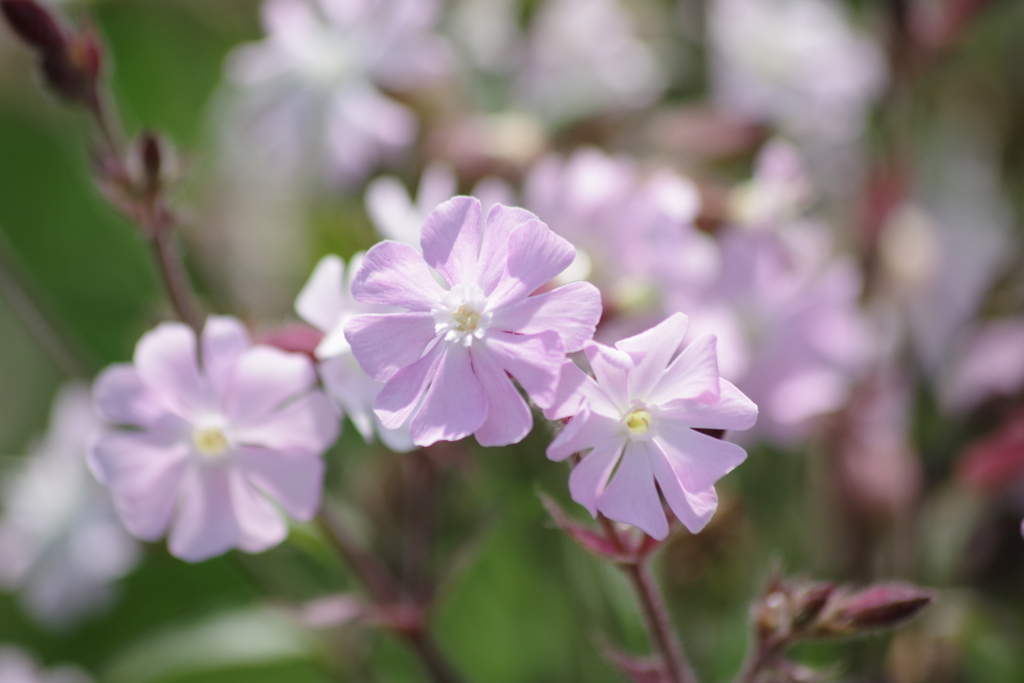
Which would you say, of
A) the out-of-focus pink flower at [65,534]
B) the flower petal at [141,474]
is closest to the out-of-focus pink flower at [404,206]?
the flower petal at [141,474]

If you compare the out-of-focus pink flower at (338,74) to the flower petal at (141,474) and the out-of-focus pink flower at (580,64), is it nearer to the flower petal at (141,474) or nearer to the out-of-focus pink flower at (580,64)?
the out-of-focus pink flower at (580,64)

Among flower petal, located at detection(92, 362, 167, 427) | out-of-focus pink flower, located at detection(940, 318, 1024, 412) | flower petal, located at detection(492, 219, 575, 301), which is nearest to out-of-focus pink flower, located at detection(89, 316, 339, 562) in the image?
flower petal, located at detection(92, 362, 167, 427)

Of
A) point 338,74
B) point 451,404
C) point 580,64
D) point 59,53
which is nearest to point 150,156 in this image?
point 59,53

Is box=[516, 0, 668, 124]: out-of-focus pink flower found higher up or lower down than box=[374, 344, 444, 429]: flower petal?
higher up

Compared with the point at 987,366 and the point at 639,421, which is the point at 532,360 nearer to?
the point at 639,421

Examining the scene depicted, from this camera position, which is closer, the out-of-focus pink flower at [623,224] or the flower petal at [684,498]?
the flower petal at [684,498]

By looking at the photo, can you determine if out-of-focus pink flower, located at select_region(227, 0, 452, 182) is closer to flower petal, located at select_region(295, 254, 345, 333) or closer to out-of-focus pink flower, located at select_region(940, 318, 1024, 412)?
flower petal, located at select_region(295, 254, 345, 333)

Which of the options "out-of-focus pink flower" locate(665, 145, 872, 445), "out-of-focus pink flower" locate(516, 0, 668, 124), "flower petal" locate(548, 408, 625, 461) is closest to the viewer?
"flower petal" locate(548, 408, 625, 461)

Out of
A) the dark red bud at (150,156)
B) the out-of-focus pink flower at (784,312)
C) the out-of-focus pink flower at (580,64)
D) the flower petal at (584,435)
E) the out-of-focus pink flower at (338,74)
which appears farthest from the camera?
the out-of-focus pink flower at (580,64)
